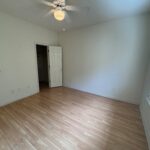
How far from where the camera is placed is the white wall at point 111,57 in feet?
9.50

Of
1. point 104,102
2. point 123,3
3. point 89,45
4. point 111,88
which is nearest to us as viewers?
point 123,3

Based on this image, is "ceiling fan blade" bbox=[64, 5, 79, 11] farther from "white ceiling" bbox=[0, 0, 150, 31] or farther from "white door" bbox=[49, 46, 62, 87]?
"white door" bbox=[49, 46, 62, 87]

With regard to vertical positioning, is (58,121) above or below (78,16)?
below

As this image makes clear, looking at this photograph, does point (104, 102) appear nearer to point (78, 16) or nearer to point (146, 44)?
point (146, 44)

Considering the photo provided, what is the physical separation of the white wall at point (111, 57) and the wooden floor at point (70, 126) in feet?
1.94

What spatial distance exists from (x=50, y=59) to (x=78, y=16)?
84.8 inches

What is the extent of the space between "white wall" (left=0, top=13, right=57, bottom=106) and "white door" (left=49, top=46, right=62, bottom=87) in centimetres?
76

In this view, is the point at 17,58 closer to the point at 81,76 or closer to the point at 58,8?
the point at 58,8

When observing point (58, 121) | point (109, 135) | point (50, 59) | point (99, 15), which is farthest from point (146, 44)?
point (50, 59)

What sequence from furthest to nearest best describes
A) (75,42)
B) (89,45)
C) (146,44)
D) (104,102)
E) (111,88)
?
(75,42) < (89,45) < (111,88) < (104,102) < (146,44)

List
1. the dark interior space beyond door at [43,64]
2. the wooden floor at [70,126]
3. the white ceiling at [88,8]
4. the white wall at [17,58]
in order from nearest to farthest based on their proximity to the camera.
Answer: the wooden floor at [70,126] → the white ceiling at [88,8] → the white wall at [17,58] → the dark interior space beyond door at [43,64]

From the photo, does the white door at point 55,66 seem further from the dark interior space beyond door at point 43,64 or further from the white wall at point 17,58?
the dark interior space beyond door at point 43,64

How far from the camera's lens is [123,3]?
2.22m

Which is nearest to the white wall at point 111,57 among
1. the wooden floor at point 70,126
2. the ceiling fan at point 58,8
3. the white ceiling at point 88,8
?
the white ceiling at point 88,8
